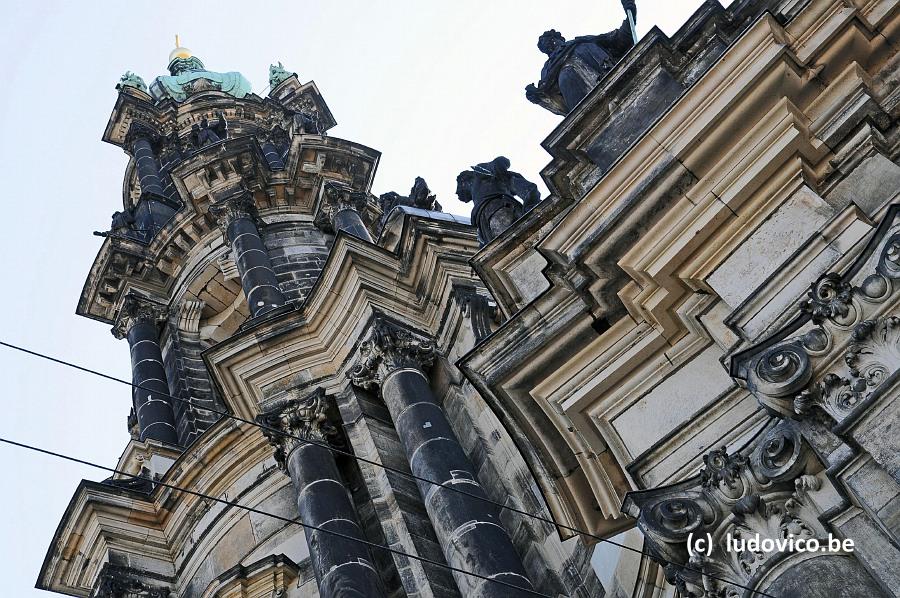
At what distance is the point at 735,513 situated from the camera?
704 cm

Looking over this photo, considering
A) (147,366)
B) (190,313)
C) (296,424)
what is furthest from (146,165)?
(296,424)

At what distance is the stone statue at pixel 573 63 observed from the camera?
36.4ft

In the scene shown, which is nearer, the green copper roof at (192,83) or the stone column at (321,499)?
the stone column at (321,499)

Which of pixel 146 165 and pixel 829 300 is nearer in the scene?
pixel 829 300

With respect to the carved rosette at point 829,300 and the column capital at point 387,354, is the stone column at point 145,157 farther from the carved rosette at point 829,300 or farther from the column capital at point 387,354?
the carved rosette at point 829,300

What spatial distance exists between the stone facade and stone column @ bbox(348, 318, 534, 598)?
4cm

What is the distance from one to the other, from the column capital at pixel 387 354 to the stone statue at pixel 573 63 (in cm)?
399

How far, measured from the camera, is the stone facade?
686cm

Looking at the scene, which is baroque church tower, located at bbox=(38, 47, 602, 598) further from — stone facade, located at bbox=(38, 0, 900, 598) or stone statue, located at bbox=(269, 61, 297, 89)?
stone statue, located at bbox=(269, 61, 297, 89)

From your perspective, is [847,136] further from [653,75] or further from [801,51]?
[653,75]

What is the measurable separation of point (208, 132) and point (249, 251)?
10.8 meters

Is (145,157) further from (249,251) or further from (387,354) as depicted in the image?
(387,354)

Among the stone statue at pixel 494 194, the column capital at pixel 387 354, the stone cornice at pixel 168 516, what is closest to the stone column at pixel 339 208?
the stone cornice at pixel 168 516

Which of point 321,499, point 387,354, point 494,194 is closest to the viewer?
point 494,194
